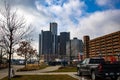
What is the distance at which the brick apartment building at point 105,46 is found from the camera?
4750cm

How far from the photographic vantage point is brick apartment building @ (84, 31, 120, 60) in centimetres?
4750

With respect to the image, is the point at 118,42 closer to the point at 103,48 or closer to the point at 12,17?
the point at 103,48

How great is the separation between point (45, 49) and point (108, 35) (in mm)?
116439

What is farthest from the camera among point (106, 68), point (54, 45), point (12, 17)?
point (54, 45)

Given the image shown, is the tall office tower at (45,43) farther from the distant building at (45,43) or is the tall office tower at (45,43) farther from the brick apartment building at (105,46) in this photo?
the brick apartment building at (105,46)

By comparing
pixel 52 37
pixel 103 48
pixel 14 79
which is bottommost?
pixel 14 79

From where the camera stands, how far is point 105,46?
176ft

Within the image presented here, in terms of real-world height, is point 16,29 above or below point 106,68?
above

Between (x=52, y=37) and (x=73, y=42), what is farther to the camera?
(x=52, y=37)

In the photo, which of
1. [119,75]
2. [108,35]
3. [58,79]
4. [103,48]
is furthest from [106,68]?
[103,48]

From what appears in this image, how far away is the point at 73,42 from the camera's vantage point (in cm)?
10431

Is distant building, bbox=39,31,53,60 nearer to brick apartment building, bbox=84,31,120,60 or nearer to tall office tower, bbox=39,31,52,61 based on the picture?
tall office tower, bbox=39,31,52,61

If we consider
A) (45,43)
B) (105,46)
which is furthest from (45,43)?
(105,46)

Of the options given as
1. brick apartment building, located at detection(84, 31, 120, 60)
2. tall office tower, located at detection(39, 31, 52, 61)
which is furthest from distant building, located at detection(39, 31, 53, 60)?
brick apartment building, located at detection(84, 31, 120, 60)
